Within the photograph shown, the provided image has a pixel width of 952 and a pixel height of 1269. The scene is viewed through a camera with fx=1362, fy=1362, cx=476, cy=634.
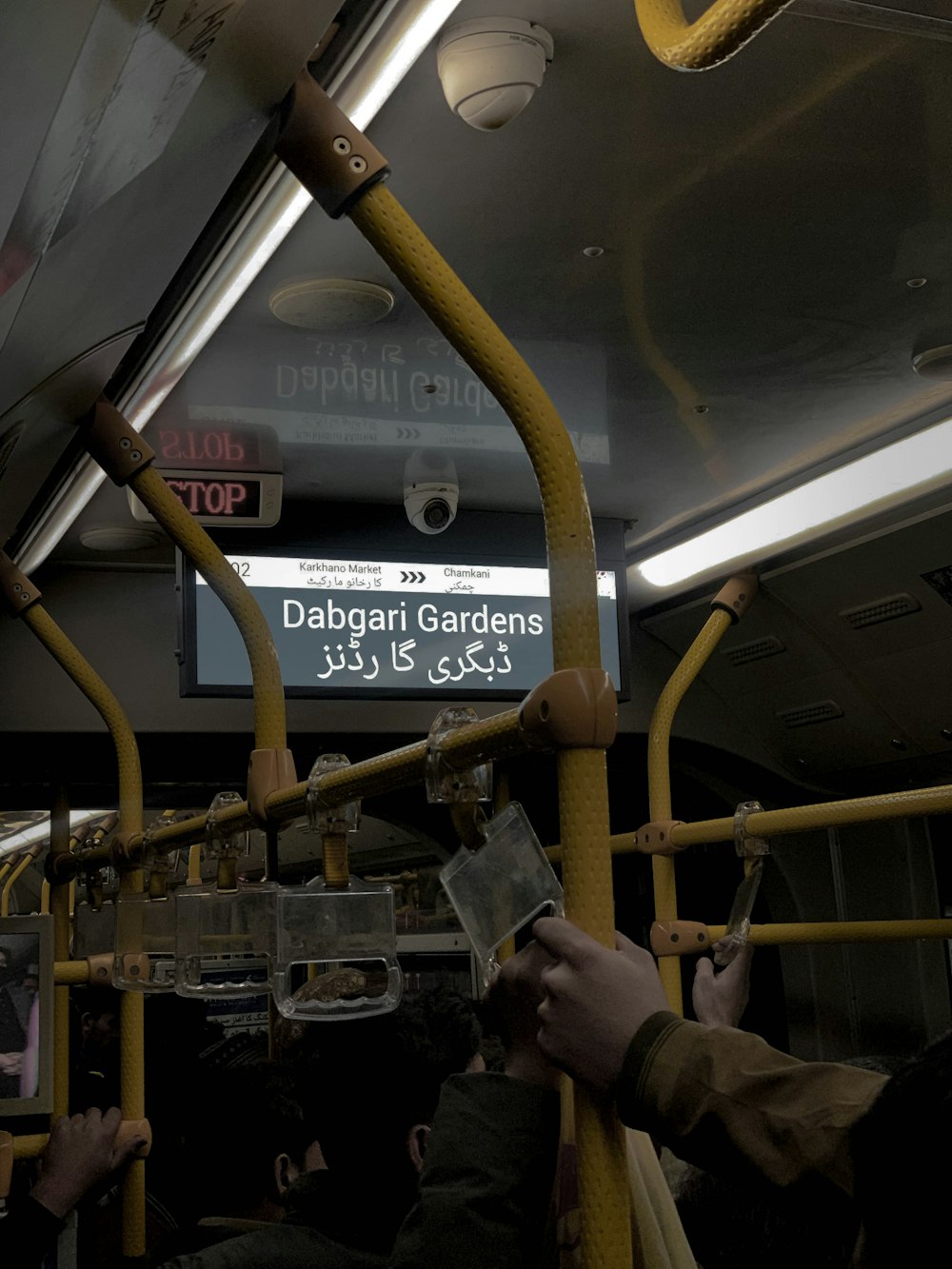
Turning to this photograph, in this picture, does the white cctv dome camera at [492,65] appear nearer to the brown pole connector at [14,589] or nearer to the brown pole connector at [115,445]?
the brown pole connector at [115,445]

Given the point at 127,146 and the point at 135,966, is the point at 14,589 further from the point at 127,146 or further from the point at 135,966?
the point at 127,146

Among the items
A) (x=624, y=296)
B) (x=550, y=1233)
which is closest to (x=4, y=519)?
(x=624, y=296)

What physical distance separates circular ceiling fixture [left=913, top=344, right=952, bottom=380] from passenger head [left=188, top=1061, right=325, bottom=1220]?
2354 millimetres

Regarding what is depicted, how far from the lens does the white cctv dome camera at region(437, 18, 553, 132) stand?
201 centimetres

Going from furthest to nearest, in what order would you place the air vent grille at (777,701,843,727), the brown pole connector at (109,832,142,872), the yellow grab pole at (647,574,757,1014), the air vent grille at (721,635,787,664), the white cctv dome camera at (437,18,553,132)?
the air vent grille at (777,701,843,727), the air vent grille at (721,635,787,664), the yellow grab pole at (647,574,757,1014), the brown pole connector at (109,832,142,872), the white cctv dome camera at (437,18,553,132)

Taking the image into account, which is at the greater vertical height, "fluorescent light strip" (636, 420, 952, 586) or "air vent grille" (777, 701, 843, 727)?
"fluorescent light strip" (636, 420, 952, 586)

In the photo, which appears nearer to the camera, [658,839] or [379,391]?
[379,391]

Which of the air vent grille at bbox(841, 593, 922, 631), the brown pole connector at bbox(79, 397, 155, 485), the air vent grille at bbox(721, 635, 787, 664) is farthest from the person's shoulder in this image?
the air vent grille at bbox(721, 635, 787, 664)

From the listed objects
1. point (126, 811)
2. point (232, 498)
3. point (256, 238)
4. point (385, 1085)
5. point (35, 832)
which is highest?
point (256, 238)

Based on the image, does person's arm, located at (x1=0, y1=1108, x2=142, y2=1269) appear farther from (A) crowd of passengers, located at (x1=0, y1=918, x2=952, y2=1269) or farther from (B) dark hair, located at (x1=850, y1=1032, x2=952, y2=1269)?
(B) dark hair, located at (x1=850, y1=1032, x2=952, y2=1269)

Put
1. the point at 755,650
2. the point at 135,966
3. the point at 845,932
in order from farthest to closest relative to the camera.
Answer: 1. the point at 755,650
2. the point at 845,932
3. the point at 135,966

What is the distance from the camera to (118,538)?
14.8 ft

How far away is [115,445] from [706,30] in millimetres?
1743

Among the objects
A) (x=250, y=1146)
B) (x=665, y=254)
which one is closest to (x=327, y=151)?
(x=665, y=254)
